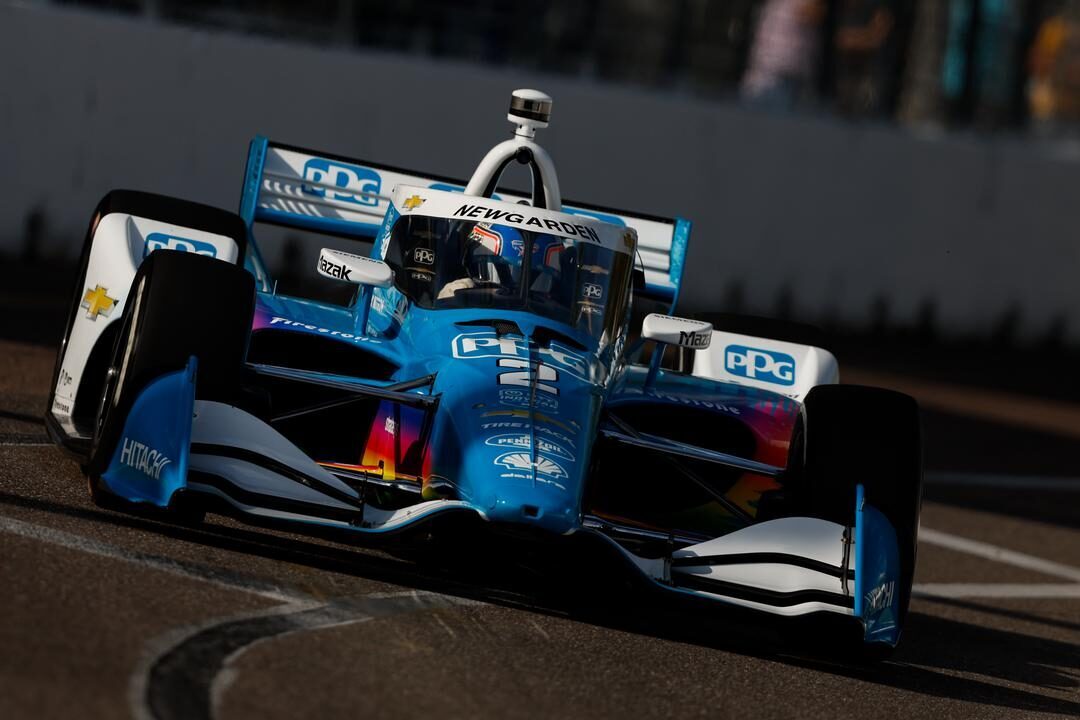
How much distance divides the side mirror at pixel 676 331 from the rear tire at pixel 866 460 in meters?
0.50

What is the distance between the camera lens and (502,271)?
6789 mm

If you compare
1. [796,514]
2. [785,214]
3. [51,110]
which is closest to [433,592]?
[796,514]

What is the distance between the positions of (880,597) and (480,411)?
4.76ft

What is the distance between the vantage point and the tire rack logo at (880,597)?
5590 millimetres

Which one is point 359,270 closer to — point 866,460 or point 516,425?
point 516,425

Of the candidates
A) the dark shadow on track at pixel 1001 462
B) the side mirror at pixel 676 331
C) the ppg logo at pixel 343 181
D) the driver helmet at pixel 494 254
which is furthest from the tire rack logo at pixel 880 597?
the dark shadow on track at pixel 1001 462

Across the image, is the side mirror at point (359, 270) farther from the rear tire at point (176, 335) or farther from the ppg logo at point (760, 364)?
the ppg logo at point (760, 364)

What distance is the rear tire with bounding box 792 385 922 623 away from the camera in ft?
19.4

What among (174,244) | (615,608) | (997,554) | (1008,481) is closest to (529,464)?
(615,608)

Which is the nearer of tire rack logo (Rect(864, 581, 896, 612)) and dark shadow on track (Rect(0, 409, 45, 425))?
tire rack logo (Rect(864, 581, 896, 612))

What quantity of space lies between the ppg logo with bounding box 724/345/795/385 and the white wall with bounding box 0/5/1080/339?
21.5 feet

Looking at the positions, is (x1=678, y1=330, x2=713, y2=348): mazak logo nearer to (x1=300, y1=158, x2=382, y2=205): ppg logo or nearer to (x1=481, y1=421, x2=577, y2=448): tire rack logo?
(x1=481, y1=421, x2=577, y2=448): tire rack logo

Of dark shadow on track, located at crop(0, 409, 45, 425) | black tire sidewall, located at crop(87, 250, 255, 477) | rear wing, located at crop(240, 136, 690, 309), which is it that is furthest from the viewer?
rear wing, located at crop(240, 136, 690, 309)

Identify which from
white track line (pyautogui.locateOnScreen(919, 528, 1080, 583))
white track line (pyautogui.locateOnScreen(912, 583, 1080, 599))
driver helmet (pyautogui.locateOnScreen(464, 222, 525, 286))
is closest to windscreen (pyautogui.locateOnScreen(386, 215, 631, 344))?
driver helmet (pyautogui.locateOnScreen(464, 222, 525, 286))
